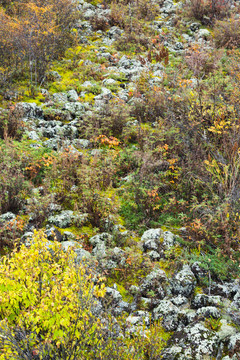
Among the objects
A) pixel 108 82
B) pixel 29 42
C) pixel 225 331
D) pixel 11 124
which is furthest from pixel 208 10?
pixel 225 331

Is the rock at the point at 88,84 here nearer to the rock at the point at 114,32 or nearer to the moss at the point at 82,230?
the rock at the point at 114,32

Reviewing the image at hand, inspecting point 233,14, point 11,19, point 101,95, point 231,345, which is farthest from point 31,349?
point 233,14

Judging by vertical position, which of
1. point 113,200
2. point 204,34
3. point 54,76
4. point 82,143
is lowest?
point 113,200

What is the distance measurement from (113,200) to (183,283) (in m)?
2.02

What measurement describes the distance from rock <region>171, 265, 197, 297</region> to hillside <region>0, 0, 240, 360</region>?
2 centimetres

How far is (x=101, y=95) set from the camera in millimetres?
8219

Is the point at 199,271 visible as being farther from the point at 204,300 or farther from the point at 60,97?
the point at 60,97

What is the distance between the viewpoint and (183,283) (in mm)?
3695

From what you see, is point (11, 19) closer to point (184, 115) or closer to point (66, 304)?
point (184, 115)

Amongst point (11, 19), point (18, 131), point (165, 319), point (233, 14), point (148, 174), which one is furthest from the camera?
point (233, 14)

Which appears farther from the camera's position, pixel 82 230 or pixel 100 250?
pixel 82 230

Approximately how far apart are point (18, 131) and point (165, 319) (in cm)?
502

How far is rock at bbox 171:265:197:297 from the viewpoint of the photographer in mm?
3652

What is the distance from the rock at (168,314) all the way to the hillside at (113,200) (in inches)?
0.5
